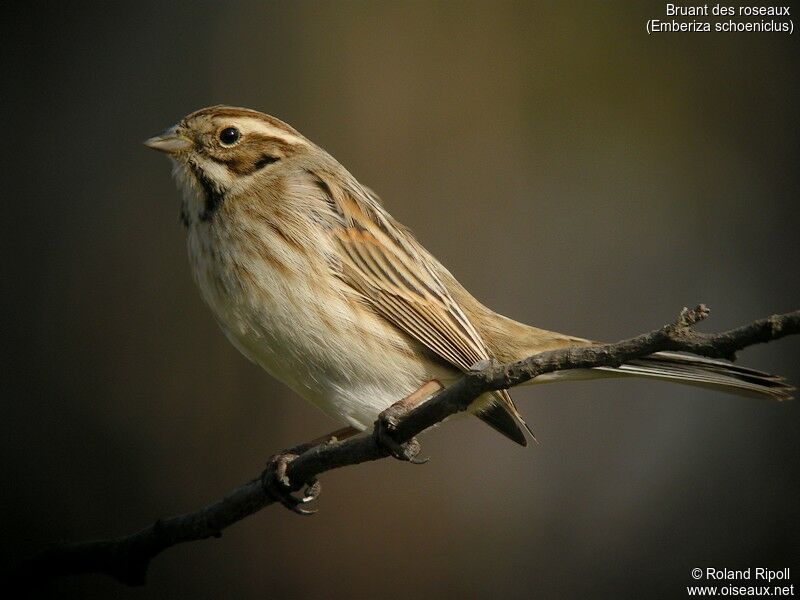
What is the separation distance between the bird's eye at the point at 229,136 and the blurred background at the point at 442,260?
233 cm

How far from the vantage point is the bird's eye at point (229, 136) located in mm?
4363

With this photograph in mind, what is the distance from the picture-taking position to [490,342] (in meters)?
4.53

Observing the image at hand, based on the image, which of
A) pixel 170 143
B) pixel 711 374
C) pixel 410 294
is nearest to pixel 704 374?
pixel 711 374

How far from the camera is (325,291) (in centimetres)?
402

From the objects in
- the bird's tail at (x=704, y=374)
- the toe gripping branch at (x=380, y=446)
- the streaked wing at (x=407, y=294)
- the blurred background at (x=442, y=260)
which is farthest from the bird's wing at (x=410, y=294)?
the blurred background at (x=442, y=260)

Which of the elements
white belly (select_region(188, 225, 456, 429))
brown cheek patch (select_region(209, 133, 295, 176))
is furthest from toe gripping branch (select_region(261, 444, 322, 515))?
brown cheek patch (select_region(209, 133, 295, 176))

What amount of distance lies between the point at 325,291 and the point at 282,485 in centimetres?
81

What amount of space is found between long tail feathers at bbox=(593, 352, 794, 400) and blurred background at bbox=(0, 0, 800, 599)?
2447 mm

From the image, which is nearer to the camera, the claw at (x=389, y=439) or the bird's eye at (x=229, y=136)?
the claw at (x=389, y=439)

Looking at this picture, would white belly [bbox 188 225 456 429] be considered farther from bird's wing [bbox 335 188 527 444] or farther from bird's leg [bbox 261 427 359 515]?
bird's leg [bbox 261 427 359 515]

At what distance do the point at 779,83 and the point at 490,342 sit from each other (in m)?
4.08

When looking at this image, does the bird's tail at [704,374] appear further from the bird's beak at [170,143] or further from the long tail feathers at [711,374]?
the bird's beak at [170,143]

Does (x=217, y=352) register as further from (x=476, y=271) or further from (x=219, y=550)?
(x=476, y=271)

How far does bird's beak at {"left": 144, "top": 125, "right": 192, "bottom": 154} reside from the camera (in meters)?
4.29
